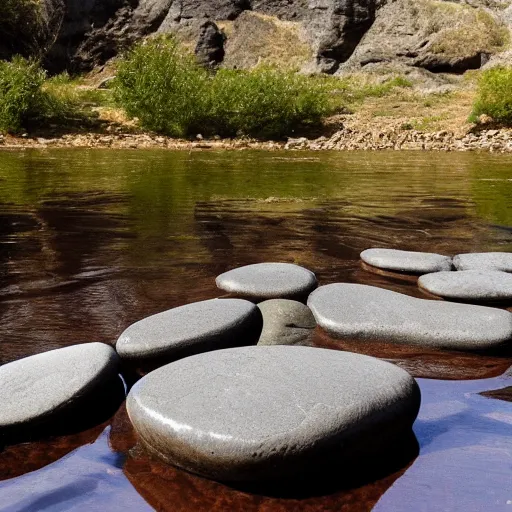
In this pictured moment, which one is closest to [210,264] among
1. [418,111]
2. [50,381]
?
[50,381]

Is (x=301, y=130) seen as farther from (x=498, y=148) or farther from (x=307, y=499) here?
(x=307, y=499)

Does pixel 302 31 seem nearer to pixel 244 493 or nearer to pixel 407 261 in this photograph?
pixel 407 261

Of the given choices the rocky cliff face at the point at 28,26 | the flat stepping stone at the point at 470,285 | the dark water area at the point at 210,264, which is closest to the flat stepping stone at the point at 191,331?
the dark water area at the point at 210,264

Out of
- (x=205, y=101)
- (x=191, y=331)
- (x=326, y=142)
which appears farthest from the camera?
(x=205, y=101)

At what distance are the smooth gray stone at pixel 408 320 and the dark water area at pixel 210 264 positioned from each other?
65 mm

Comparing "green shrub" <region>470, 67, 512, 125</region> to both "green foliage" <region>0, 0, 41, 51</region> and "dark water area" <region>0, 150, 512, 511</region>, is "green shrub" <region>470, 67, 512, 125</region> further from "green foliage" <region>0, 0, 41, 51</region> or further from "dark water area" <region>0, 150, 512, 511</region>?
"green foliage" <region>0, 0, 41, 51</region>

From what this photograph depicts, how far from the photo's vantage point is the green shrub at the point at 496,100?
1741 cm

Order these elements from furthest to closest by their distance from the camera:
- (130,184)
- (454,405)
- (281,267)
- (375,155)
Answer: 1. (375,155)
2. (130,184)
3. (281,267)
4. (454,405)

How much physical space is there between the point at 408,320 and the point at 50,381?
1457 millimetres

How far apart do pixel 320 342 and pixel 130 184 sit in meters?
6.35

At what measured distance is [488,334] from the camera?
2.77 m

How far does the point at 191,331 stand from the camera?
2.67 meters

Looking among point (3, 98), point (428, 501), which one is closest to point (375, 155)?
point (3, 98)

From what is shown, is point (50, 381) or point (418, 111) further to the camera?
point (418, 111)
